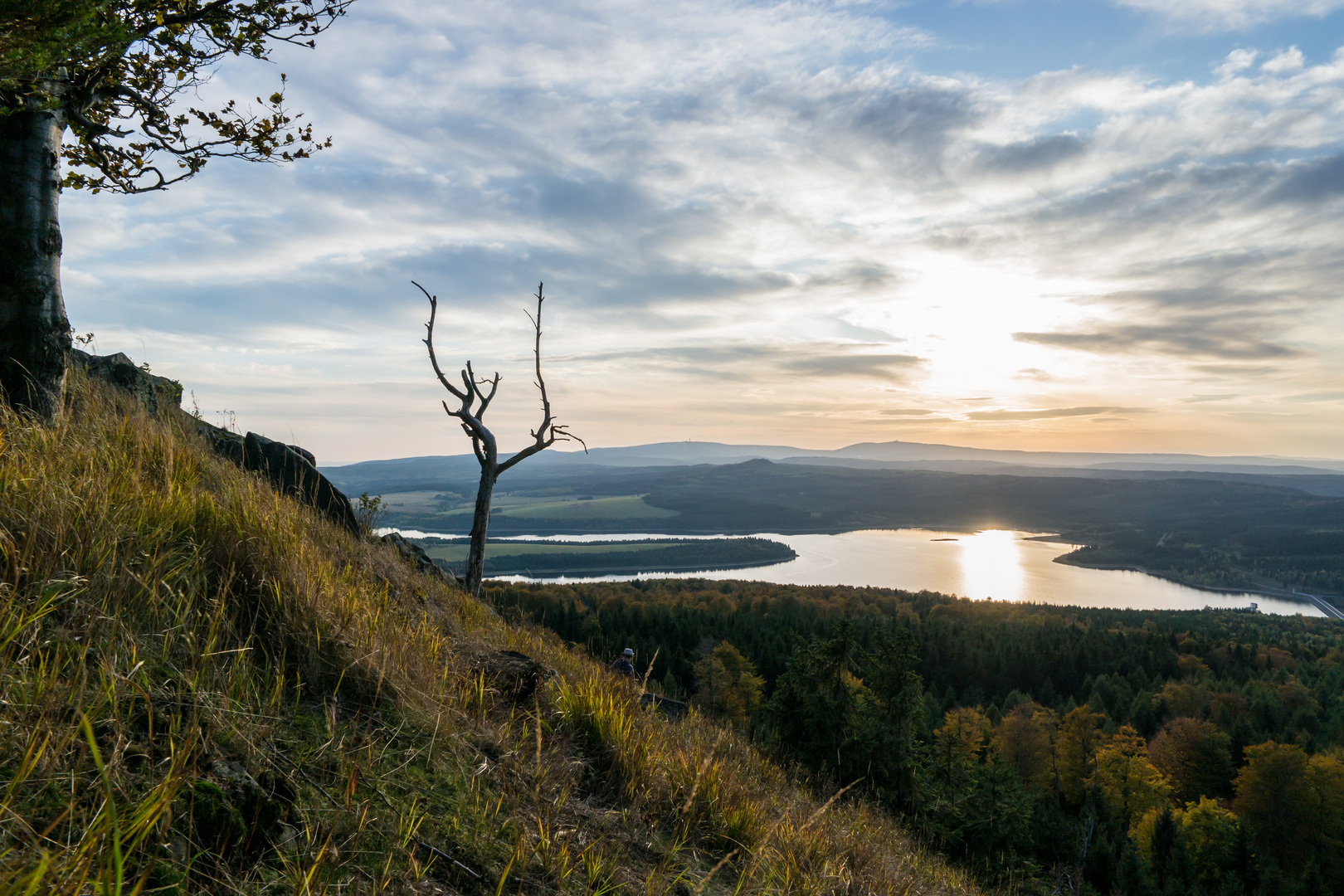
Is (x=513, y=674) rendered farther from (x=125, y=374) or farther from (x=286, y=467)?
(x=125, y=374)

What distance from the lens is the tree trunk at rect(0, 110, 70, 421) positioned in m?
5.18

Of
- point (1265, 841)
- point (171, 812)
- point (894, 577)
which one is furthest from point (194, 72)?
point (894, 577)

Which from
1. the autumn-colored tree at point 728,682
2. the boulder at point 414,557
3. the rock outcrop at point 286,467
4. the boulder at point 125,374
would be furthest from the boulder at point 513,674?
the autumn-colored tree at point 728,682

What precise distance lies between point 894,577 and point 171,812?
142 m

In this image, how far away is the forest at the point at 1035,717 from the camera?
21.9m

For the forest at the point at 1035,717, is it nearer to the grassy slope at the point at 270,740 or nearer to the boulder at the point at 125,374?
the grassy slope at the point at 270,740

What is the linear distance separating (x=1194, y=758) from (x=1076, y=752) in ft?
28.5

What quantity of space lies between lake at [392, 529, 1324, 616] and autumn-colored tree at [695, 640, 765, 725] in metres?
64.1

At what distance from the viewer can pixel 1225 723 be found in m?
54.9

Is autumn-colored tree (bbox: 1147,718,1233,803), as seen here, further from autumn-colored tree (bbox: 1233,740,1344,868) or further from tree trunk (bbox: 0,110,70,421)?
tree trunk (bbox: 0,110,70,421)

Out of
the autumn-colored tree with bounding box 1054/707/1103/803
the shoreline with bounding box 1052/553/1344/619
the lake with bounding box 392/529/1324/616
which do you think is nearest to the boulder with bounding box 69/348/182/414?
Result: the autumn-colored tree with bounding box 1054/707/1103/803

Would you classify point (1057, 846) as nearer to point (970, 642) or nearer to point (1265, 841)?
point (1265, 841)

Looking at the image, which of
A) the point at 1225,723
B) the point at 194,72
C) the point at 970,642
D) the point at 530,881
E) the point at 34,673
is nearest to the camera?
the point at 34,673

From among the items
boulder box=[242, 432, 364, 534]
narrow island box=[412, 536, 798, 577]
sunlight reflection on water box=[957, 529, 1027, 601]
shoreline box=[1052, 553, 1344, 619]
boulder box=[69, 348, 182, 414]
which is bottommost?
shoreline box=[1052, 553, 1344, 619]
